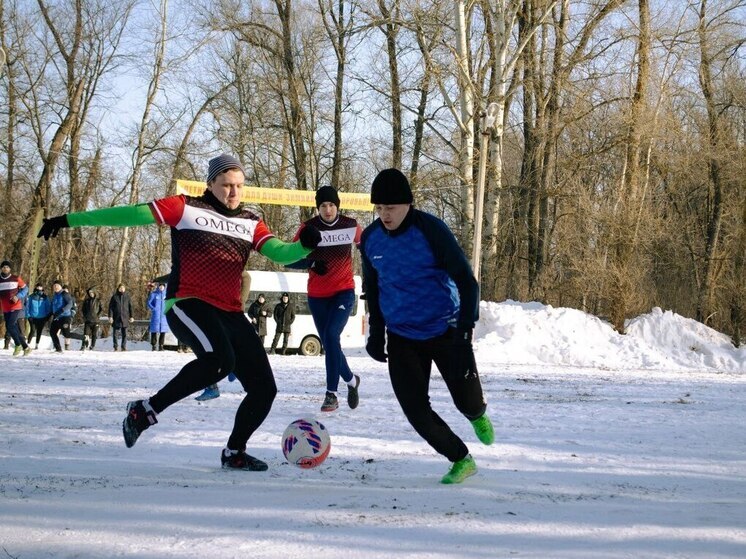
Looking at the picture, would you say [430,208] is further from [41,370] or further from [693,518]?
[693,518]

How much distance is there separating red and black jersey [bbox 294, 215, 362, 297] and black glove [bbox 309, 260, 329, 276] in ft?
7.04

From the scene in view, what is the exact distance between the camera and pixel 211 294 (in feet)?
15.2

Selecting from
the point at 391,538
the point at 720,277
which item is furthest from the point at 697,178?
the point at 391,538

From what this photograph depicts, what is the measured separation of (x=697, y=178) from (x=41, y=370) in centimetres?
2627

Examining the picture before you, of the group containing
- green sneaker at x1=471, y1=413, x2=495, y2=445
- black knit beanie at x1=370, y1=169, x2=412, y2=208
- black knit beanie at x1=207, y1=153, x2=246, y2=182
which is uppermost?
black knit beanie at x1=207, y1=153, x2=246, y2=182

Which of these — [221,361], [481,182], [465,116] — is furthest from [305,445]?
[465,116]

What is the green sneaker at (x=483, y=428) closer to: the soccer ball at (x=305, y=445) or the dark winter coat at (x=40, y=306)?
the soccer ball at (x=305, y=445)

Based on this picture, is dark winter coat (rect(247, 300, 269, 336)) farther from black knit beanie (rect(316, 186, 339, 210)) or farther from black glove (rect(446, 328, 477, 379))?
black glove (rect(446, 328, 477, 379))

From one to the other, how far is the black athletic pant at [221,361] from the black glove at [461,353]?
1072 millimetres

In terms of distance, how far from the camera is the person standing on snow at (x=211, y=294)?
4.48 m

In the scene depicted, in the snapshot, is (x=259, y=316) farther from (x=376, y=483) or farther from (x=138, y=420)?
(x=376, y=483)

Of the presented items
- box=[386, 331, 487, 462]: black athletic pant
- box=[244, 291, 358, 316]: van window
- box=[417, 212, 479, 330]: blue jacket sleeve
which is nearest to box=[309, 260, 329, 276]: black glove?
box=[386, 331, 487, 462]: black athletic pant

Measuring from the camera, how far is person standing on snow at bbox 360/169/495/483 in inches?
171

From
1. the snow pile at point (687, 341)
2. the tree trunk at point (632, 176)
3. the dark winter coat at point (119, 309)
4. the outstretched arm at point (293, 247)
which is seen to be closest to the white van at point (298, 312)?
the dark winter coat at point (119, 309)
